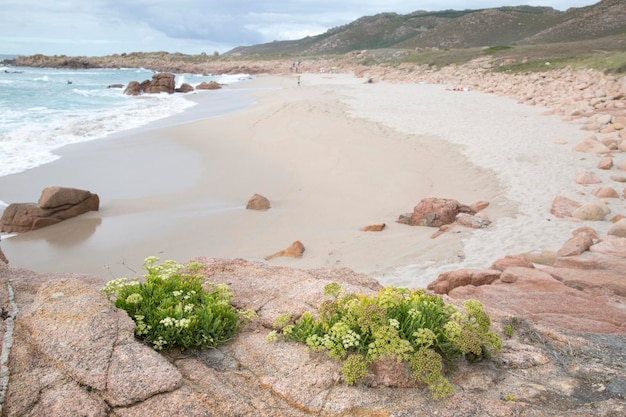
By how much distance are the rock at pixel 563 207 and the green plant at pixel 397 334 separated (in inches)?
279

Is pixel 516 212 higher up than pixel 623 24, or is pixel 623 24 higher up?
pixel 623 24

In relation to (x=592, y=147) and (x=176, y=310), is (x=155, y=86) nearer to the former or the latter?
(x=592, y=147)

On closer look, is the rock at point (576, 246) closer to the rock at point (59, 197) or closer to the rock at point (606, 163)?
the rock at point (606, 163)

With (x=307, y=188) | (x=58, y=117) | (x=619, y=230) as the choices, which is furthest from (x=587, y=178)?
(x=58, y=117)

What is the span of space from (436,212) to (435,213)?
0.05 meters

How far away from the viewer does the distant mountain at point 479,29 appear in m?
62.9

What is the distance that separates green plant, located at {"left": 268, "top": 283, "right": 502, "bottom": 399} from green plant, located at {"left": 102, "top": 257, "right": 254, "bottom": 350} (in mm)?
433

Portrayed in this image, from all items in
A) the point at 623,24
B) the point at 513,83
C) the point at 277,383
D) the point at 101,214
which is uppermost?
the point at 623,24

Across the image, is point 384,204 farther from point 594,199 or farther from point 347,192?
point 594,199

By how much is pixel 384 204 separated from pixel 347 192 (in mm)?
1262

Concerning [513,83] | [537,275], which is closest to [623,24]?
[513,83]

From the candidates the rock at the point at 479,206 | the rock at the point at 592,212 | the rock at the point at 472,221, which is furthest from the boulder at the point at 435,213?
the rock at the point at 592,212

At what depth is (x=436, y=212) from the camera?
9641 millimetres

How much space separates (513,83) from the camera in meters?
28.9
